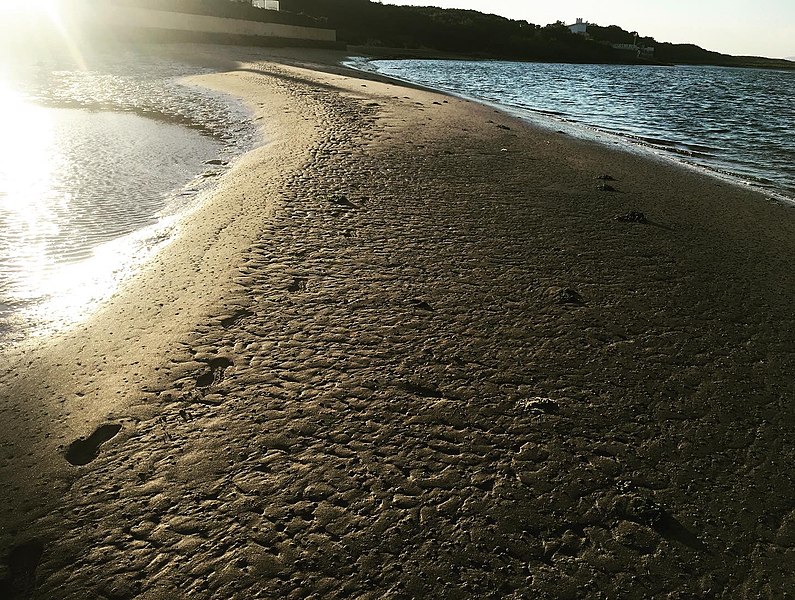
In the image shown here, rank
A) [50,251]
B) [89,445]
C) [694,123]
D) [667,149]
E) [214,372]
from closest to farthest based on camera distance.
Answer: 1. [89,445]
2. [214,372]
3. [50,251]
4. [667,149]
5. [694,123]

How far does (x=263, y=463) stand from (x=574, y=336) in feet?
6.55

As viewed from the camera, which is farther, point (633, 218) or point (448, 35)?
point (448, 35)

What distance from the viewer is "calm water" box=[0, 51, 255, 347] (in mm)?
3781

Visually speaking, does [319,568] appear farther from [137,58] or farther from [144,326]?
[137,58]

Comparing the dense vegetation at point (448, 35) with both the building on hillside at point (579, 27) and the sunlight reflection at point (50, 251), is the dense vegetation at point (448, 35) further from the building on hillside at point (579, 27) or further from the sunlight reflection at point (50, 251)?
the sunlight reflection at point (50, 251)

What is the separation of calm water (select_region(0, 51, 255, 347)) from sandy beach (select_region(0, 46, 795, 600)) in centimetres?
41

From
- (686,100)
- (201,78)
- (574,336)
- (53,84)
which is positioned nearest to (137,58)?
(201,78)

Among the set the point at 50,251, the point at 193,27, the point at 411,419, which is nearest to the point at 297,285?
the point at 411,419

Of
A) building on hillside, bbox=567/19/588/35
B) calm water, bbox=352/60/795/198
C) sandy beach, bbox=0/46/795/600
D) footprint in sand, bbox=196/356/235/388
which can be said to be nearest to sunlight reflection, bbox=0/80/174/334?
sandy beach, bbox=0/46/795/600

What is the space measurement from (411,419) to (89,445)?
1468mm

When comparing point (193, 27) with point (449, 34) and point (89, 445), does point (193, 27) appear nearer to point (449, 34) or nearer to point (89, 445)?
point (89, 445)

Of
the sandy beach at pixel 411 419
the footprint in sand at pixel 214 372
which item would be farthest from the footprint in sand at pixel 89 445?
the footprint in sand at pixel 214 372

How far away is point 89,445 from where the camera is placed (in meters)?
2.34

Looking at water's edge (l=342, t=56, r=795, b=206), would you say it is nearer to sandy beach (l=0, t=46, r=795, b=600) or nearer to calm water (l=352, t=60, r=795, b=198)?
calm water (l=352, t=60, r=795, b=198)
